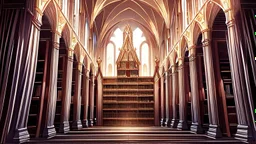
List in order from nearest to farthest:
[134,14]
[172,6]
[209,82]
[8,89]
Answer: [8,89] < [209,82] < [172,6] < [134,14]

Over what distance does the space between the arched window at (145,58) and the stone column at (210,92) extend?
431 inches

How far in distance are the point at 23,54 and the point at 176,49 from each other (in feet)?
24.9

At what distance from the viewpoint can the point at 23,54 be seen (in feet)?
15.9

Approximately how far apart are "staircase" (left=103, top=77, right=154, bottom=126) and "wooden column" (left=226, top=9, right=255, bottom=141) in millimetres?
9896

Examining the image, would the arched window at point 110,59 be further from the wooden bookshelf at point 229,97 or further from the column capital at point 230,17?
the column capital at point 230,17

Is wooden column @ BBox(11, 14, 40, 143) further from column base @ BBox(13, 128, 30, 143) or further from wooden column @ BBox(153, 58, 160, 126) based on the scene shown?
wooden column @ BBox(153, 58, 160, 126)

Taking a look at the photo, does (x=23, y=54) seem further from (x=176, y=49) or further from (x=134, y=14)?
(x=134, y=14)

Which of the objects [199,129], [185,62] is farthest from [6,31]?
[185,62]

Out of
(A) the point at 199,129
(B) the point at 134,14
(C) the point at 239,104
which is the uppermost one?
(B) the point at 134,14

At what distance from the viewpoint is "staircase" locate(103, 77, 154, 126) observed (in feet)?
47.6

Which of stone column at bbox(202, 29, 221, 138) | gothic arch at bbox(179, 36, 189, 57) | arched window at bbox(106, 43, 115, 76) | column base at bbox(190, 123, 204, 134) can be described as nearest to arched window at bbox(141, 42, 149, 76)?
arched window at bbox(106, 43, 115, 76)

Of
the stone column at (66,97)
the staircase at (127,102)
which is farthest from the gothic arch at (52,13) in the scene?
the staircase at (127,102)

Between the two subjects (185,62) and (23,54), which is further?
(185,62)

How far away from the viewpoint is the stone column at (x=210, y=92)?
6.05m
